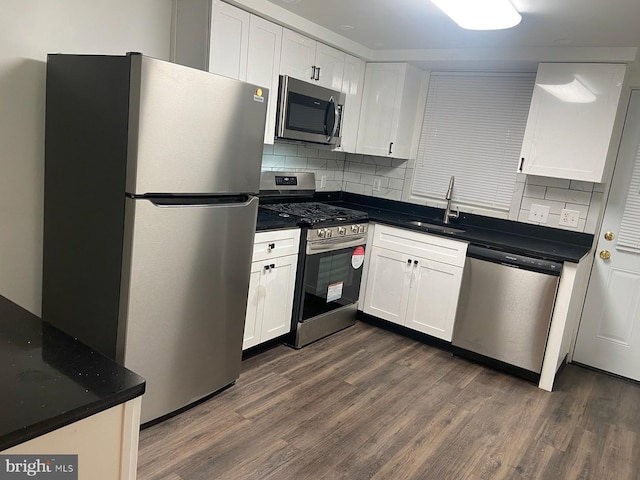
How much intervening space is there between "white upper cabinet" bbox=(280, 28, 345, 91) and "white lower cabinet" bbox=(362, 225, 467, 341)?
1217 millimetres

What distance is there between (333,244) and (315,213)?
0.86 ft

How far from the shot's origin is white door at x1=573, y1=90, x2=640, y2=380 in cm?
331

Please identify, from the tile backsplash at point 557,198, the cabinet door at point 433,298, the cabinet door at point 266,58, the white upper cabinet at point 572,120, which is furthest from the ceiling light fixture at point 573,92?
the cabinet door at point 266,58

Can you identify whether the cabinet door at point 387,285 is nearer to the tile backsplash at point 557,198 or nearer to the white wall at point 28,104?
the tile backsplash at point 557,198

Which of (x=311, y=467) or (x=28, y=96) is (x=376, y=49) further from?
(x=311, y=467)

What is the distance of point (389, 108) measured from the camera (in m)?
3.94

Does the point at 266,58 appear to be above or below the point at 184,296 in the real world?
above

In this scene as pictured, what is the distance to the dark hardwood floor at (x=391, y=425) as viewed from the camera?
2.15m

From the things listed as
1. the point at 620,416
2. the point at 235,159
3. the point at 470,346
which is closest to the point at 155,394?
the point at 235,159

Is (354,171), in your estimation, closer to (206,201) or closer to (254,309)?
(254,309)

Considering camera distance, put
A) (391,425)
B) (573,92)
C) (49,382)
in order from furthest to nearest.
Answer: (573,92) → (391,425) → (49,382)

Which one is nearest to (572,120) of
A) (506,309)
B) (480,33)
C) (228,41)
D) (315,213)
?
(480,33)

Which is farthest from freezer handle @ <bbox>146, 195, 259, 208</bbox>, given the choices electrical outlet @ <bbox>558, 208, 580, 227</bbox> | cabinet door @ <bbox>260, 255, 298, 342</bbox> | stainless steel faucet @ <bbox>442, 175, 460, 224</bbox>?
electrical outlet @ <bbox>558, 208, 580, 227</bbox>

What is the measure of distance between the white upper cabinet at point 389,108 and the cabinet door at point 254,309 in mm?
1721
